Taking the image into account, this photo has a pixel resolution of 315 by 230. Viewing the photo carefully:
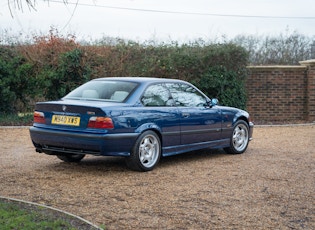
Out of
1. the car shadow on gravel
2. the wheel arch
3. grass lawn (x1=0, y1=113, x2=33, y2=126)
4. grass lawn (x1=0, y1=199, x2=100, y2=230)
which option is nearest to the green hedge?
grass lawn (x1=0, y1=113, x2=33, y2=126)

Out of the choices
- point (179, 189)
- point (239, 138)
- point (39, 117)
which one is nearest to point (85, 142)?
point (39, 117)

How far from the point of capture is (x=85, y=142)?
275 inches

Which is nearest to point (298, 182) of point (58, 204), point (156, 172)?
point (156, 172)

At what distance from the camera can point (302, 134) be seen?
13062 mm

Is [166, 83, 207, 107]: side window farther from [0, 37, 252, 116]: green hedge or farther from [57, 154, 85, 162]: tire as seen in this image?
[0, 37, 252, 116]: green hedge

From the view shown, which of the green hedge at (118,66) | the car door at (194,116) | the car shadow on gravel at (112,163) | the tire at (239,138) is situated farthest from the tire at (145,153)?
the green hedge at (118,66)

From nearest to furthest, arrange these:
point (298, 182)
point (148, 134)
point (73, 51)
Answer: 1. point (298, 182)
2. point (148, 134)
3. point (73, 51)

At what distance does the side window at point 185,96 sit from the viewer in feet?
27.6

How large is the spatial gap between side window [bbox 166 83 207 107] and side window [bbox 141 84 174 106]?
15 cm

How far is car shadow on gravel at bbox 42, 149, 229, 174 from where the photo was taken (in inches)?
305

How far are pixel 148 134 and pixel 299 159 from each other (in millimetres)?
3077

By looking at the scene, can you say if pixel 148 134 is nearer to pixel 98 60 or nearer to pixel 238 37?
pixel 98 60

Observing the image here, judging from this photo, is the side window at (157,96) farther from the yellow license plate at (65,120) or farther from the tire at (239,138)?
the tire at (239,138)

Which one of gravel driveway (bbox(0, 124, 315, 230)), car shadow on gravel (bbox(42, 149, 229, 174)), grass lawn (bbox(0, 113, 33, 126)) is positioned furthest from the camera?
grass lawn (bbox(0, 113, 33, 126))
